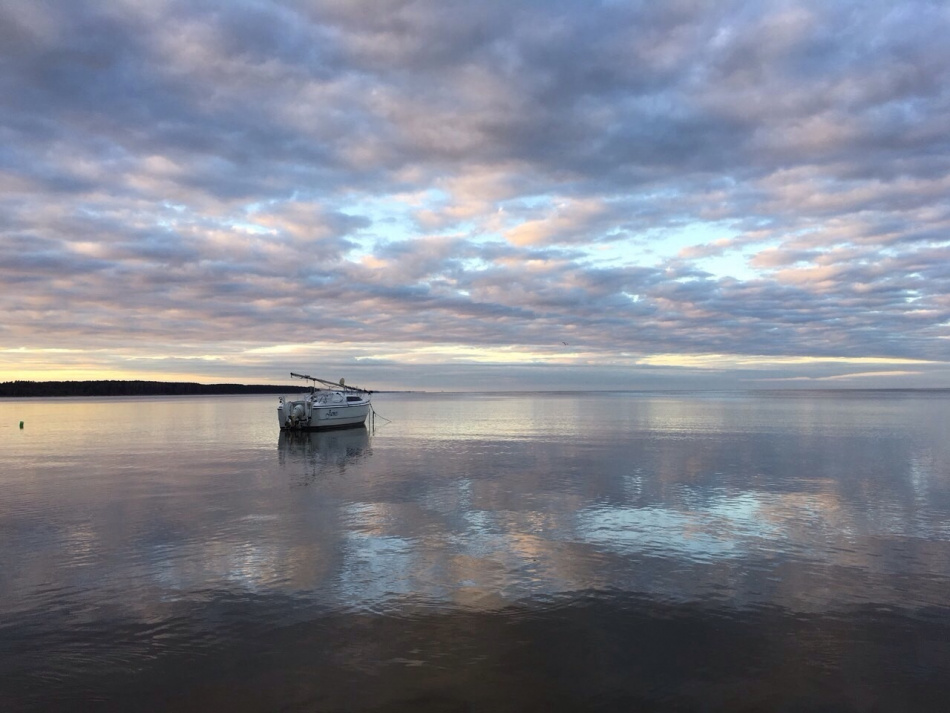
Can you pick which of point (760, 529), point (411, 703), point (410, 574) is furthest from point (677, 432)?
point (411, 703)

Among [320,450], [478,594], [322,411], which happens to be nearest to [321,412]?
[322,411]

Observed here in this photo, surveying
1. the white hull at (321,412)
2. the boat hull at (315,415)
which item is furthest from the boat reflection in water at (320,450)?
the white hull at (321,412)

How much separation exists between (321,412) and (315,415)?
2.68 feet

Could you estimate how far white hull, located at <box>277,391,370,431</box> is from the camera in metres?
58.0

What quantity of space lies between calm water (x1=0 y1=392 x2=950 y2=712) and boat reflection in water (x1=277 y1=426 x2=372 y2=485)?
535 cm

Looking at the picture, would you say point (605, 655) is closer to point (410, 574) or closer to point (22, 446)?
point (410, 574)

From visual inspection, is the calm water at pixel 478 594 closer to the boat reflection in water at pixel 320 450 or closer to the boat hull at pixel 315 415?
the boat reflection in water at pixel 320 450

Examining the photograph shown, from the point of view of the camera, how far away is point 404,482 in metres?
27.1

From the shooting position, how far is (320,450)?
141 ft

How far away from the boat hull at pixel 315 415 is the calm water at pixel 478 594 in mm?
30361

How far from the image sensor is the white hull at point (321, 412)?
5803 cm

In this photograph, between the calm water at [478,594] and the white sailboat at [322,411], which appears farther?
the white sailboat at [322,411]

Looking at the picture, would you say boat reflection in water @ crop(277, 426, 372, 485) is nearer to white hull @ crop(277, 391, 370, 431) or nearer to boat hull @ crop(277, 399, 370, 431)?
boat hull @ crop(277, 399, 370, 431)

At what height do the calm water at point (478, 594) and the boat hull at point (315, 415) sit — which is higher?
the boat hull at point (315, 415)
